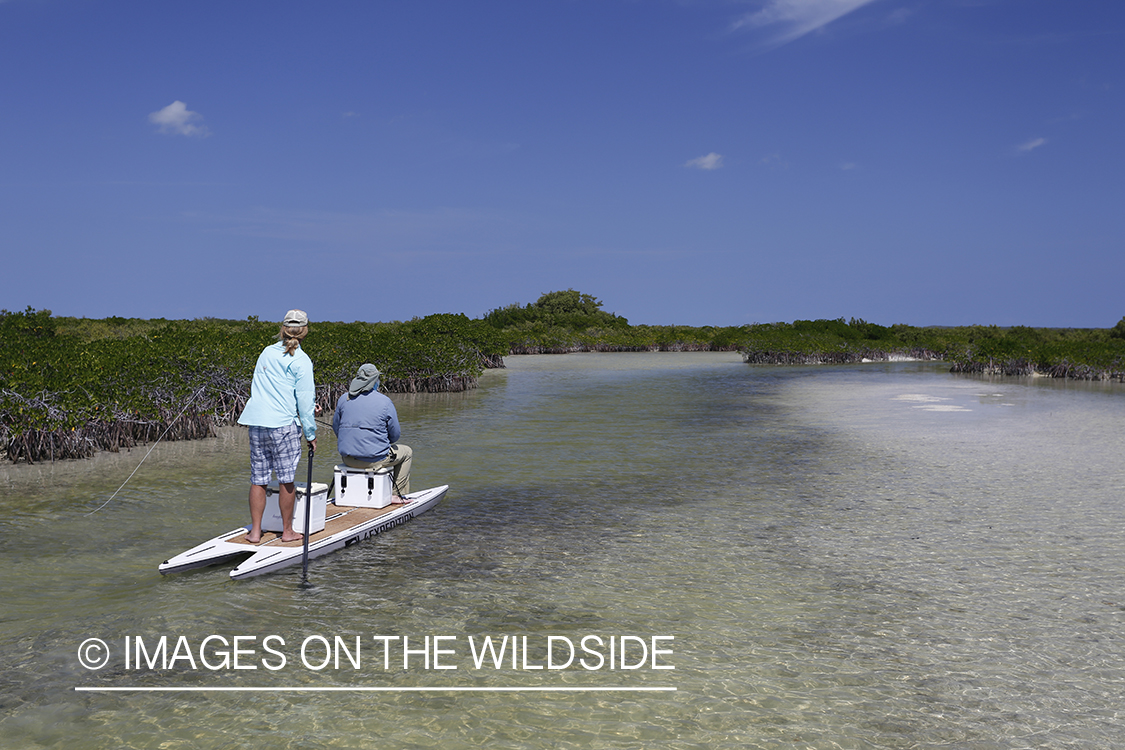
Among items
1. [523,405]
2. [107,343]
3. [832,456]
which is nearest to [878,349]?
[523,405]

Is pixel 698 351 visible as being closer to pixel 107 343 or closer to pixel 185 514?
pixel 107 343

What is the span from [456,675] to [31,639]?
335cm

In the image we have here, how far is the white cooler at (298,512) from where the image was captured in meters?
8.16

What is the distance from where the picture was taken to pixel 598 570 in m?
7.72

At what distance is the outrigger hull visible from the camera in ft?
24.0

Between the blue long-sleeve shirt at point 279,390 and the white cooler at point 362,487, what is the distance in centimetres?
190

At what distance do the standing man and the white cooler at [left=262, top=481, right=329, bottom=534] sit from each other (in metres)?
0.31

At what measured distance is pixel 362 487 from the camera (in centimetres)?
945

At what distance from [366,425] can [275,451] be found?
1736mm

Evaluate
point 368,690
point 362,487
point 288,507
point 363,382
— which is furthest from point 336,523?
point 368,690

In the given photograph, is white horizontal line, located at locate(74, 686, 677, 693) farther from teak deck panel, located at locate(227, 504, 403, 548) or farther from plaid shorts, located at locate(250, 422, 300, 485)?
plaid shorts, located at locate(250, 422, 300, 485)

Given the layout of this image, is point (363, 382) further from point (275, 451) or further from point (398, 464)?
point (275, 451)
